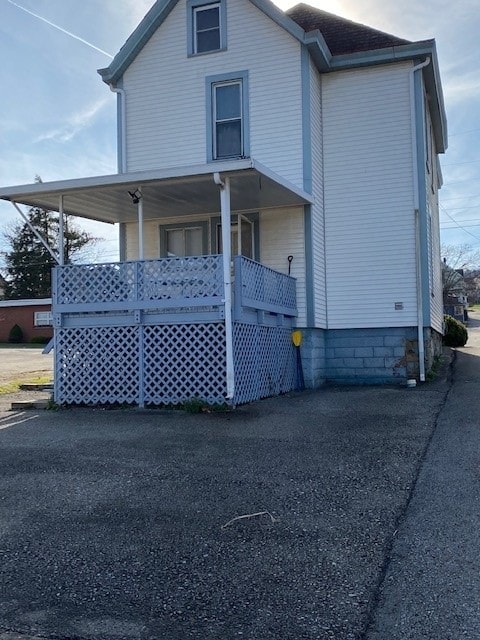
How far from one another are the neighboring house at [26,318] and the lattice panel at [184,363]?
2809 cm

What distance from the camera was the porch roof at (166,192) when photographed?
9.72 m

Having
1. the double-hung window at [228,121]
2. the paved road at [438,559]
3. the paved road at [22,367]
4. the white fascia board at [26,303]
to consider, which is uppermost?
the double-hung window at [228,121]

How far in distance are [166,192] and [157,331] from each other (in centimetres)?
263

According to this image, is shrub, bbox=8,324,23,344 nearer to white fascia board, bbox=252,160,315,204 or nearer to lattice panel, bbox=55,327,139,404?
lattice panel, bbox=55,327,139,404

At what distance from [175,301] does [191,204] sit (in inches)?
119

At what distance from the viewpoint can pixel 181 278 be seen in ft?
32.8

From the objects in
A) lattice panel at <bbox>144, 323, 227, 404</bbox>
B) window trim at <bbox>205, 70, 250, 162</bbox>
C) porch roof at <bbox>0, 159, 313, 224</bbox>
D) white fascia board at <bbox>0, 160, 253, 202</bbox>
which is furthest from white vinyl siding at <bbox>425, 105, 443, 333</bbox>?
white fascia board at <bbox>0, 160, 253, 202</bbox>

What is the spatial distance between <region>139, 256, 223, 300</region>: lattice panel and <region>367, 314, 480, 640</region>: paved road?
4.43 m

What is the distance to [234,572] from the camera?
12.1 feet

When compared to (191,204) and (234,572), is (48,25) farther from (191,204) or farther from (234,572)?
(234,572)

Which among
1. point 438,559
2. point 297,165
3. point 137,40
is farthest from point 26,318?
point 438,559

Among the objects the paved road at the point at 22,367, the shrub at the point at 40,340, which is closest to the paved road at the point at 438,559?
the paved road at the point at 22,367

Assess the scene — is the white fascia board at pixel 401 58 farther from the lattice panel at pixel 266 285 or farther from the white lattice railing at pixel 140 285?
the white lattice railing at pixel 140 285

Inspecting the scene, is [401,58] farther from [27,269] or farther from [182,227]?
[27,269]
